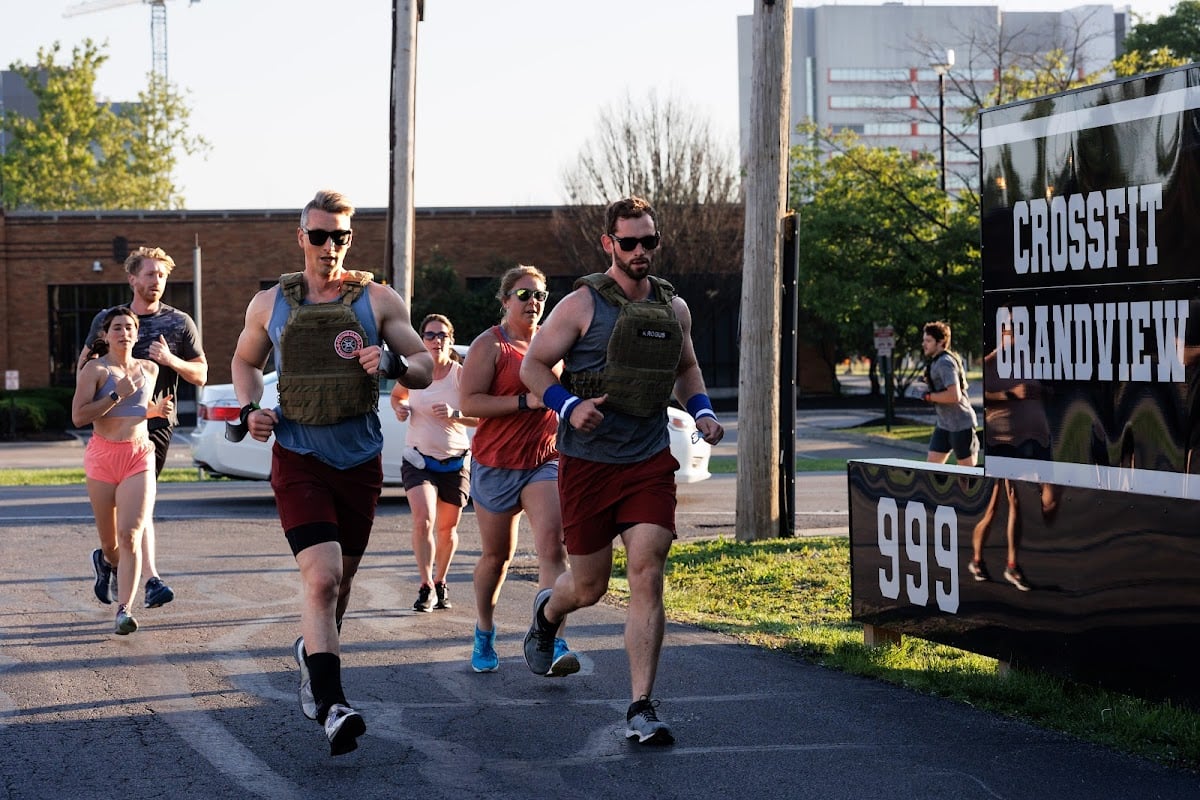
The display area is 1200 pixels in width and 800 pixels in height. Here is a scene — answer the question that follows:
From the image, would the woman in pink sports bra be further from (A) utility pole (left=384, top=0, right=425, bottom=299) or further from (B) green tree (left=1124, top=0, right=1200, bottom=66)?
(B) green tree (left=1124, top=0, right=1200, bottom=66)

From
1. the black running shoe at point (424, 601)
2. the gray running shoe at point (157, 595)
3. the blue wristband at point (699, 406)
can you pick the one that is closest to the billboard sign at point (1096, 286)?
the blue wristband at point (699, 406)

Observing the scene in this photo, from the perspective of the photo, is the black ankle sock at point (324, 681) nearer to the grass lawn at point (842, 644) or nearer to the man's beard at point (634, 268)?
the man's beard at point (634, 268)

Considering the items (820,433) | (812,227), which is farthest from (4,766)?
(812,227)

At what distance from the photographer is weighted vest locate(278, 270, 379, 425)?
6.11 meters

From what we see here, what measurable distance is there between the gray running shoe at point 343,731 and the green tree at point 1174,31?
166ft

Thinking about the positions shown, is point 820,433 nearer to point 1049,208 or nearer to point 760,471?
point 760,471

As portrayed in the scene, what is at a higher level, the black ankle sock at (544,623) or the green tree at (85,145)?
the green tree at (85,145)

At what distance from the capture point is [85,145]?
59875mm

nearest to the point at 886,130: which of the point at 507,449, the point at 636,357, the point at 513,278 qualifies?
the point at 513,278

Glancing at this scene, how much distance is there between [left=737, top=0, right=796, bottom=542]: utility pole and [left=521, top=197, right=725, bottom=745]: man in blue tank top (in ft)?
20.3

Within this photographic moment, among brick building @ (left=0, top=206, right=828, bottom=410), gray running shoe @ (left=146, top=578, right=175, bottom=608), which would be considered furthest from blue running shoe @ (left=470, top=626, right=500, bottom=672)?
brick building @ (left=0, top=206, right=828, bottom=410)

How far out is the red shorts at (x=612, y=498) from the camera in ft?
20.6

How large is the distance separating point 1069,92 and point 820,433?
31294 mm

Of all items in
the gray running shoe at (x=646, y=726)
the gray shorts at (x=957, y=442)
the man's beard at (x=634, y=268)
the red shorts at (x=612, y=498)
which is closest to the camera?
the gray running shoe at (x=646, y=726)
